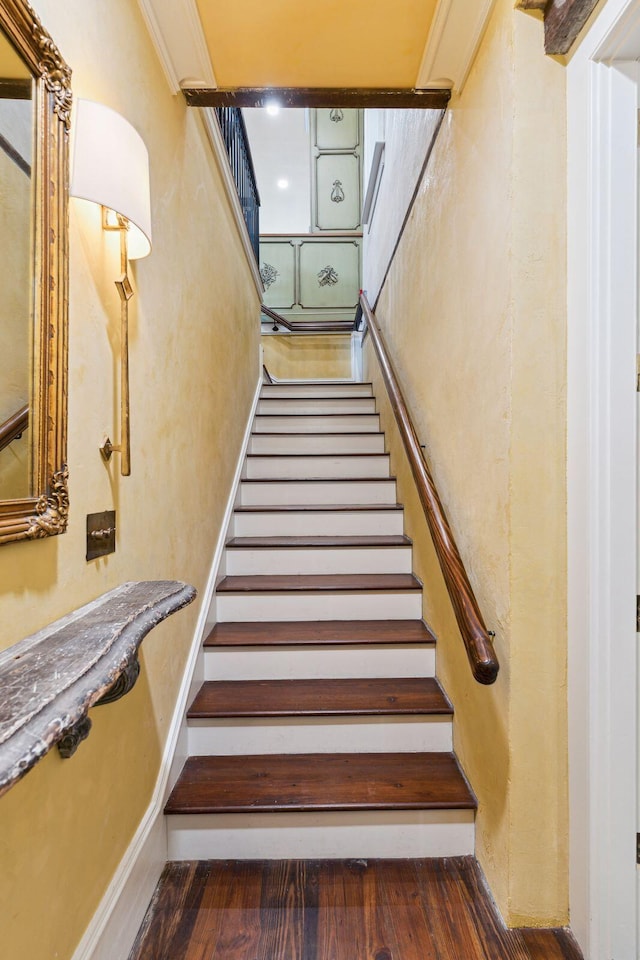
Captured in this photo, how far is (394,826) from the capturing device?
1424 mm

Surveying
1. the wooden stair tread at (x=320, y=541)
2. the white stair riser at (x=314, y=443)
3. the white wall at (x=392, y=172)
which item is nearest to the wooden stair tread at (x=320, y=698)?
the wooden stair tread at (x=320, y=541)

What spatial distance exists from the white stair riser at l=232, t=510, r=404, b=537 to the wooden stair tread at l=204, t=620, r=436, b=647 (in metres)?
0.59

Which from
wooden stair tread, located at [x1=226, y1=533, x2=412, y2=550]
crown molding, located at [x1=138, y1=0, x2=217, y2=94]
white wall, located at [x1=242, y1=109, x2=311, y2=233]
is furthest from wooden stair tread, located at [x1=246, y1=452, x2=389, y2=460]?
white wall, located at [x1=242, y1=109, x2=311, y2=233]

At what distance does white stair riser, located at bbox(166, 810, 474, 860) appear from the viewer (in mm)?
1421

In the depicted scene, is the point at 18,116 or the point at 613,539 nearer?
the point at 18,116

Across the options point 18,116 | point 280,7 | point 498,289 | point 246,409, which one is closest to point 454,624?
point 498,289

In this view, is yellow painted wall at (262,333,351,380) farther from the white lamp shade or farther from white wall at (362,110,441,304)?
the white lamp shade

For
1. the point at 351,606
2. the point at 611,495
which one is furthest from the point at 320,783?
the point at 611,495

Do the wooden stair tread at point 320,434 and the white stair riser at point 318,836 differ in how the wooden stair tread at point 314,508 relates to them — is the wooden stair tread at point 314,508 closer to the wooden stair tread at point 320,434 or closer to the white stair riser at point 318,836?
the wooden stair tread at point 320,434

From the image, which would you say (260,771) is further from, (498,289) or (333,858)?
(498,289)

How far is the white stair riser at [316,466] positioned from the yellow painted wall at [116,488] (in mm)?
910

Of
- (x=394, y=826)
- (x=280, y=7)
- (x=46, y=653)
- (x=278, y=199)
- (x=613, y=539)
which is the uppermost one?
(x=278, y=199)

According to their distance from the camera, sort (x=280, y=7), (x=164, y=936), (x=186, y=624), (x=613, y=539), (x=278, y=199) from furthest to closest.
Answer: (x=278, y=199), (x=186, y=624), (x=280, y=7), (x=164, y=936), (x=613, y=539)

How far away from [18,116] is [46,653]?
0.87m
